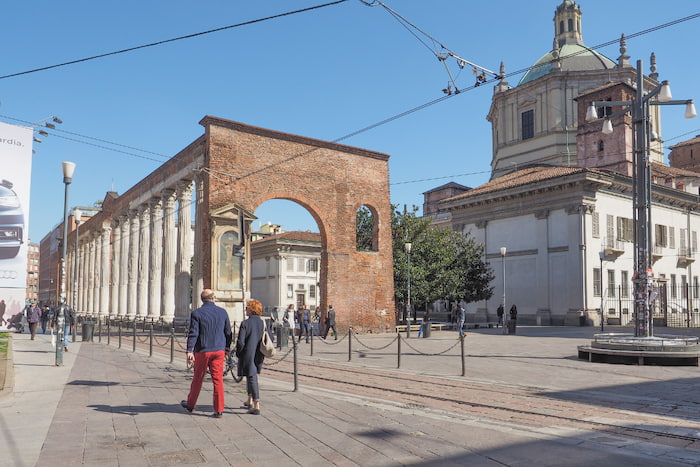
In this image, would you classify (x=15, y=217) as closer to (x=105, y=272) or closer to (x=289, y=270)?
(x=105, y=272)

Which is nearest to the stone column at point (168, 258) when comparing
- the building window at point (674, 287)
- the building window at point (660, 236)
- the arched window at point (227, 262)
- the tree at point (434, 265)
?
the arched window at point (227, 262)

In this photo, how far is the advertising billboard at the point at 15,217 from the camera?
2538 centimetres

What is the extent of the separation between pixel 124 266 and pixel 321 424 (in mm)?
38965

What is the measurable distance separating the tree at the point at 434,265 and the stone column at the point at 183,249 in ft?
37.7

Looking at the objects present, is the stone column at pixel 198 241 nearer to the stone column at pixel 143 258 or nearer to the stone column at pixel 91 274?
the stone column at pixel 143 258

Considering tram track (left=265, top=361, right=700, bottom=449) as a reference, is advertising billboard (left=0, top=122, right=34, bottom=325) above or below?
above

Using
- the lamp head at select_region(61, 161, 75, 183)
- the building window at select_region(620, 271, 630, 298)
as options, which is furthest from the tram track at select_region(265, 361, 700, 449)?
the building window at select_region(620, 271, 630, 298)

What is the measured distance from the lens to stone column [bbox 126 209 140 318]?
38750 mm

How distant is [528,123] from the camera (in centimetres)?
5206

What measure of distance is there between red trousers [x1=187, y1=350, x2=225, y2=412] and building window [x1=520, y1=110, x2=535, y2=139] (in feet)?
159

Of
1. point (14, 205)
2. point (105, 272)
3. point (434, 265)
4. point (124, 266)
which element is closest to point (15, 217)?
point (14, 205)

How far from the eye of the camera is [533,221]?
1534 inches

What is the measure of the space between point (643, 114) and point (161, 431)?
1375 centimetres

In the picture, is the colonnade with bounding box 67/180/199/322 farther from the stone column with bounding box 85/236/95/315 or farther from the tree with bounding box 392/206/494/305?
the tree with bounding box 392/206/494/305
